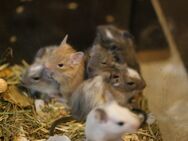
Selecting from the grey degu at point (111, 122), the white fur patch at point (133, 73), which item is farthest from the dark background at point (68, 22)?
the grey degu at point (111, 122)

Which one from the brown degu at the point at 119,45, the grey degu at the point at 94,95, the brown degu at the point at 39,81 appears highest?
the brown degu at the point at 119,45

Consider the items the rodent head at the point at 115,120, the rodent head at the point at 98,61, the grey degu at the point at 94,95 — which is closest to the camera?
the rodent head at the point at 115,120

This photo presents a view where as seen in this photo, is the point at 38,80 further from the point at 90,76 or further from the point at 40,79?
the point at 90,76

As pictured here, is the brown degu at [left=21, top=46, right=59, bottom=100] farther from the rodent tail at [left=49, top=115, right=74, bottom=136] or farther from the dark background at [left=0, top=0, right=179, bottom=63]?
the dark background at [left=0, top=0, right=179, bottom=63]

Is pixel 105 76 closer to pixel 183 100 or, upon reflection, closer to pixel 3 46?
pixel 183 100

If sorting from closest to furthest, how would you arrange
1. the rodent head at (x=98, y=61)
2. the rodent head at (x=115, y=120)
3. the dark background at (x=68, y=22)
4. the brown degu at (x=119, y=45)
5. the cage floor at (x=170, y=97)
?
the rodent head at (x=115, y=120)
the cage floor at (x=170, y=97)
the rodent head at (x=98, y=61)
the brown degu at (x=119, y=45)
the dark background at (x=68, y=22)

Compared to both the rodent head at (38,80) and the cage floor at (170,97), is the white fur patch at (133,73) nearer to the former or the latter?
the cage floor at (170,97)

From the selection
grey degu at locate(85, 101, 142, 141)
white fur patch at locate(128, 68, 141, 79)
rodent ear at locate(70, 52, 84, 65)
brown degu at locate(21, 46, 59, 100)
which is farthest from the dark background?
grey degu at locate(85, 101, 142, 141)
